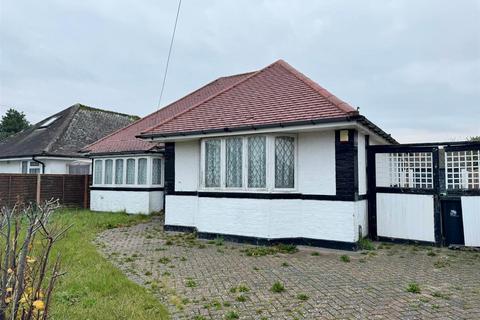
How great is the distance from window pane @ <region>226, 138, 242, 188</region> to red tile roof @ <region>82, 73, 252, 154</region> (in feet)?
19.5

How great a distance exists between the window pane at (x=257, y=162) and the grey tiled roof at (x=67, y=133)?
1313cm

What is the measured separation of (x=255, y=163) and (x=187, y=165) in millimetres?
2790

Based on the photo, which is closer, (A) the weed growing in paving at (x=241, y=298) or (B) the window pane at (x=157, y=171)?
(A) the weed growing in paving at (x=241, y=298)

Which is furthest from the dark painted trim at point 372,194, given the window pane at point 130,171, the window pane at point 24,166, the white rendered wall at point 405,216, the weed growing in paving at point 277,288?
the window pane at point 24,166

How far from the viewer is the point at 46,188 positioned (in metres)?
15.5

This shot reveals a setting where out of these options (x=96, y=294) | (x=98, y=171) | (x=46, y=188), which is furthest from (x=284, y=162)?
(x=46, y=188)

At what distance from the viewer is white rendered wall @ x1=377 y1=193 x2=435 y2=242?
841cm

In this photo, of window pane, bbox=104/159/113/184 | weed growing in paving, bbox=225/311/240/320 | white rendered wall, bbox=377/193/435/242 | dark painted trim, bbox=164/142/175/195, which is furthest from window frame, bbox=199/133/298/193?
window pane, bbox=104/159/113/184

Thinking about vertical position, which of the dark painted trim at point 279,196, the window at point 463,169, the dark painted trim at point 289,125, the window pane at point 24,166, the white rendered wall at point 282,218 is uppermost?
the dark painted trim at point 289,125

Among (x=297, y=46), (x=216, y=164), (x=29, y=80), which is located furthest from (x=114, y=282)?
(x=29, y=80)

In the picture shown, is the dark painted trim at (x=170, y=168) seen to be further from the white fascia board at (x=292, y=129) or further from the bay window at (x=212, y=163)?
the bay window at (x=212, y=163)

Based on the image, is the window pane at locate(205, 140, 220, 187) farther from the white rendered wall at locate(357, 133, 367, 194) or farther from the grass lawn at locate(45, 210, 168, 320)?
the white rendered wall at locate(357, 133, 367, 194)

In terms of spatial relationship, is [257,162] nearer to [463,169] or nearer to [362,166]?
[362,166]

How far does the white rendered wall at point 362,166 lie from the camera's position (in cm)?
866
